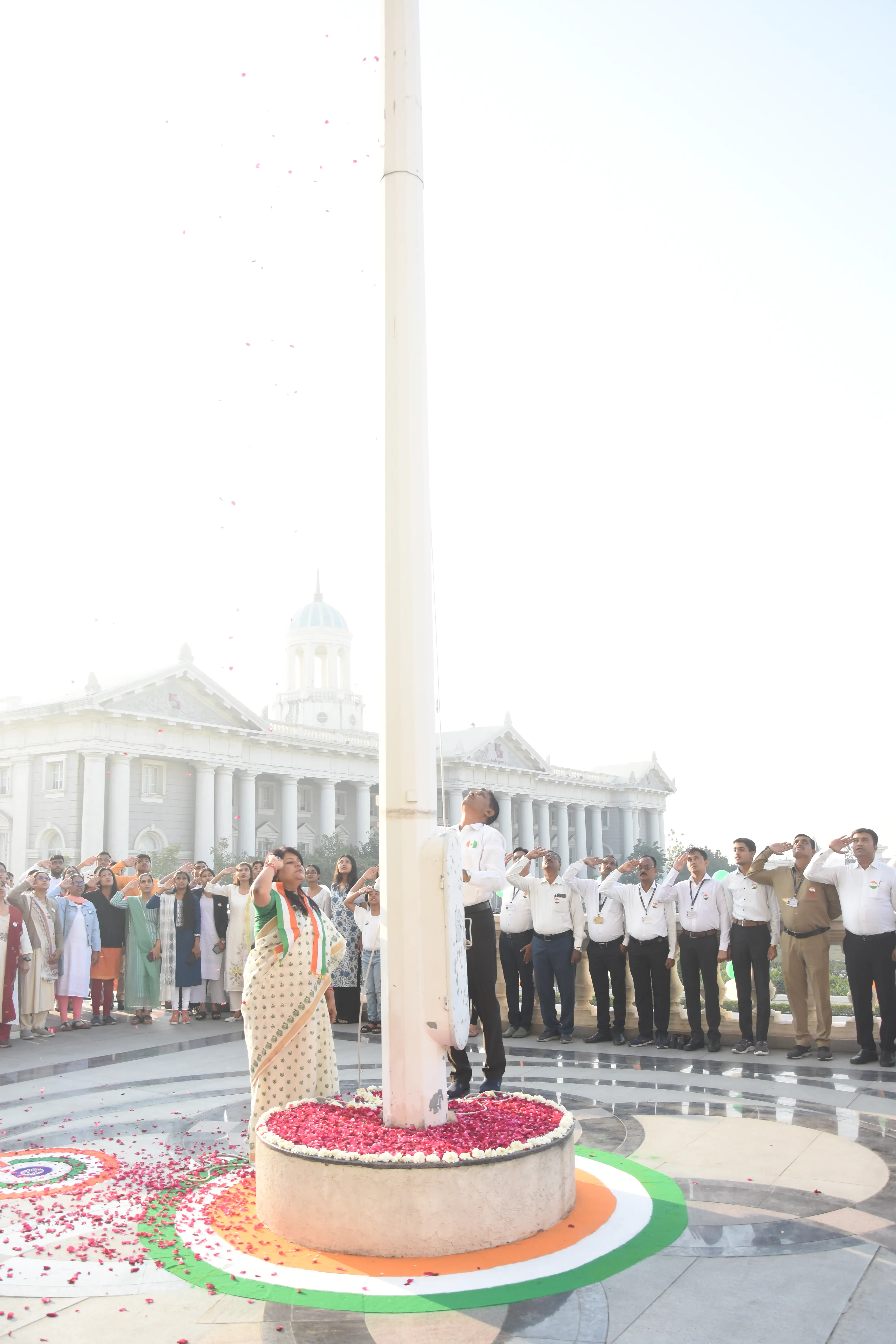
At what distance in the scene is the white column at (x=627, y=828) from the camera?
7962cm

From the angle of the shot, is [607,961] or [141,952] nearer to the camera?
[607,961]

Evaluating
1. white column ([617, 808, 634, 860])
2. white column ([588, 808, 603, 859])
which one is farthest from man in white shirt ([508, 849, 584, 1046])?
white column ([617, 808, 634, 860])

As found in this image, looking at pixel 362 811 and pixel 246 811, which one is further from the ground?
pixel 362 811

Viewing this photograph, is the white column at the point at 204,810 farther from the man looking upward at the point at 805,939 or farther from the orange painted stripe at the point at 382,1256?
the orange painted stripe at the point at 382,1256

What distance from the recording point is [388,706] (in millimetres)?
5133

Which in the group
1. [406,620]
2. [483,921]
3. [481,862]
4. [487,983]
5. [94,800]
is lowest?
[487,983]

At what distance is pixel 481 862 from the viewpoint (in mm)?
6863

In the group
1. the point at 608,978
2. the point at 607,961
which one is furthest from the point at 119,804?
the point at 607,961

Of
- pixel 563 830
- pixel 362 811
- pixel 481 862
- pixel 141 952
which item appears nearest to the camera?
pixel 481 862

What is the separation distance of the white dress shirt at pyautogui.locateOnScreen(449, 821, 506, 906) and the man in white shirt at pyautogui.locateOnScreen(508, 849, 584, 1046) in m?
3.63

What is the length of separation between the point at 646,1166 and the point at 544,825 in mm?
66755

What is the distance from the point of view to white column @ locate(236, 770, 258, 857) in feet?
164

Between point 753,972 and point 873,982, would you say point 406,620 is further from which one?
point 753,972

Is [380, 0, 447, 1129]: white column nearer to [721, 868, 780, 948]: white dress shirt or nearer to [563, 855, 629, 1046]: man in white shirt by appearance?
[721, 868, 780, 948]: white dress shirt
